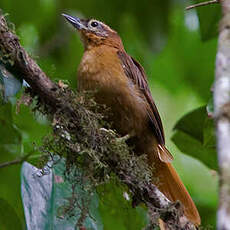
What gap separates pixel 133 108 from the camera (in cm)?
360

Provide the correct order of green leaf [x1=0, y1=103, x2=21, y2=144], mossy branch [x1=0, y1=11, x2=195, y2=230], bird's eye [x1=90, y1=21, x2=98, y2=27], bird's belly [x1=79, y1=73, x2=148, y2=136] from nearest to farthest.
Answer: mossy branch [x1=0, y1=11, x2=195, y2=230] → green leaf [x1=0, y1=103, x2=21, y2=144] → bird's belly [x1=79, y1=73, x2=148, y2=136] → bird's eye [x1=90, y1=21, x2=98, y2=27]

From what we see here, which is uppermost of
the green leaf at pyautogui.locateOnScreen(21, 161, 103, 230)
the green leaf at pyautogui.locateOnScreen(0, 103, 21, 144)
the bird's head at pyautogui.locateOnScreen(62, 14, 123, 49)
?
the bird's head at pyautogui.locateOnScreen(62, 14, 123, 49)

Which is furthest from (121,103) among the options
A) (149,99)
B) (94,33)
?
(94,33)

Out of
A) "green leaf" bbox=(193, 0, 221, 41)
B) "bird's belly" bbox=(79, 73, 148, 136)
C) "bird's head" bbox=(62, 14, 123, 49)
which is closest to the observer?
"bird's belly" bbox=(79, 73, 148, 136)

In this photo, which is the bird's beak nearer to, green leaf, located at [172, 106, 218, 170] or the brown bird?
the brown bird

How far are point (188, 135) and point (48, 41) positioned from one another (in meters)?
1.89

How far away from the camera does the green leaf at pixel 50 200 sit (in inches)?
104

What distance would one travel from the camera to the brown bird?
353cm

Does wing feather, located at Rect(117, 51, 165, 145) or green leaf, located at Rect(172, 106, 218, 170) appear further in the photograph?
wing feather, located at Rect(117, 51, 165, 145)

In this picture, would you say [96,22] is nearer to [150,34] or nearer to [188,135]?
[150,34]

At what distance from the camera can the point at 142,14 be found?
4.39m

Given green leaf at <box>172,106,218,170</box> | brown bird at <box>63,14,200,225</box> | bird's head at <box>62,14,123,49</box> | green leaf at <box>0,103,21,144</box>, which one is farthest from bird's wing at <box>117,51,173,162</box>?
green leaf at <box>0,103,21,144</box>

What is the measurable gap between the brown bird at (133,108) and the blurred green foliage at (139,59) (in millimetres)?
202

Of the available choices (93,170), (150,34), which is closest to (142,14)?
(150,34)
